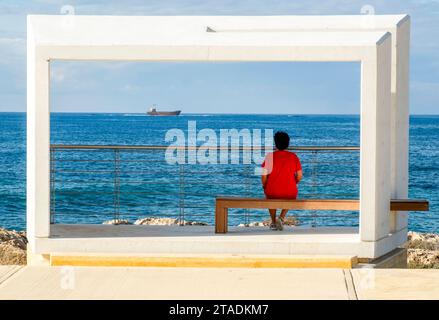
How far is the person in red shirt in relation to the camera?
10500 mm

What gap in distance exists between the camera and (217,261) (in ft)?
30.5

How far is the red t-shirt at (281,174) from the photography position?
414 inches

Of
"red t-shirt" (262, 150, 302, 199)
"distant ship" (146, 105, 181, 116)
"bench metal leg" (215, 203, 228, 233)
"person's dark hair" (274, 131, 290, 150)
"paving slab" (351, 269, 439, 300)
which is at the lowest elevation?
"paving slab" (351, 269, 439, 300)

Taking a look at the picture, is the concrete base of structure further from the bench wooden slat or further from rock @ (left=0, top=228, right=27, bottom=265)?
rock @ (left=0, top=228, right=27, bottom=265)

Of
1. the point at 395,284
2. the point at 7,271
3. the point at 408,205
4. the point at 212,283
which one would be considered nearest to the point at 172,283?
the point at 212,283

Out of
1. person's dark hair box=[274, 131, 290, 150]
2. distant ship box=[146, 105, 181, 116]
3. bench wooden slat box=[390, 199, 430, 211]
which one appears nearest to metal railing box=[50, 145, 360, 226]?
distant ship box=[146, 105, 181, 116]

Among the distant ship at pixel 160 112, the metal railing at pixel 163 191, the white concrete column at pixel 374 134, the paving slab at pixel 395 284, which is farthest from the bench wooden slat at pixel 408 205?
the distant ship at pixel 160 112

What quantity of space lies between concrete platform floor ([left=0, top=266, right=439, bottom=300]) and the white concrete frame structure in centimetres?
69

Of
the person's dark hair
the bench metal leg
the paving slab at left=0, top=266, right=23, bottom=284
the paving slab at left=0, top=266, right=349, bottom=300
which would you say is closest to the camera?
the paving slab at left=0, top=266, right=349, bottom=300

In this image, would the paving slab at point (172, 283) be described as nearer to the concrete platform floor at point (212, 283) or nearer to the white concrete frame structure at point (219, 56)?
the concrete platform floor at point (212, 283)

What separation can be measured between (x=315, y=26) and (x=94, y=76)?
52.0 metres

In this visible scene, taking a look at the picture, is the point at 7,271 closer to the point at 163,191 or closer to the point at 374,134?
the point at 374,134

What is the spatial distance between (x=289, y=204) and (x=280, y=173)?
45 centimetres

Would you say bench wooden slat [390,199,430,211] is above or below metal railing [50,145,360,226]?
above
